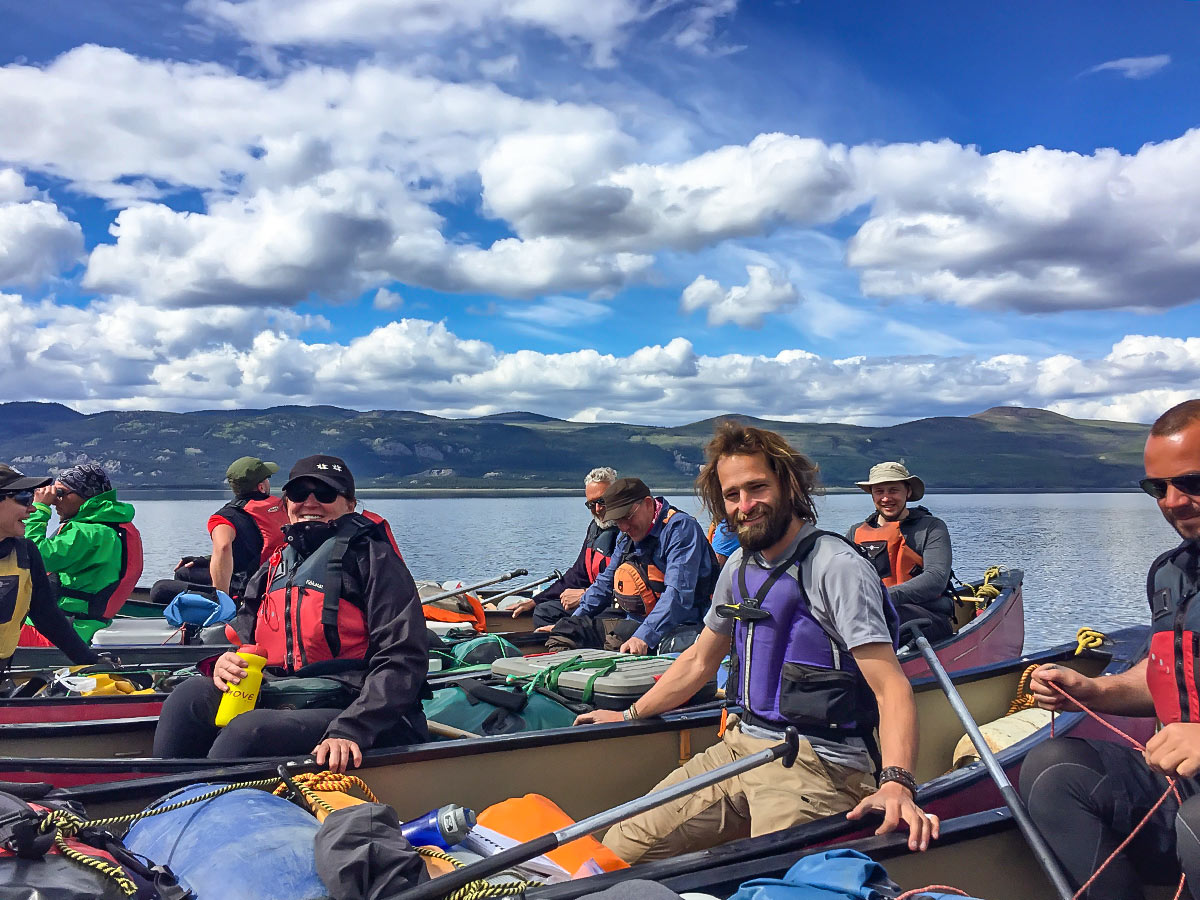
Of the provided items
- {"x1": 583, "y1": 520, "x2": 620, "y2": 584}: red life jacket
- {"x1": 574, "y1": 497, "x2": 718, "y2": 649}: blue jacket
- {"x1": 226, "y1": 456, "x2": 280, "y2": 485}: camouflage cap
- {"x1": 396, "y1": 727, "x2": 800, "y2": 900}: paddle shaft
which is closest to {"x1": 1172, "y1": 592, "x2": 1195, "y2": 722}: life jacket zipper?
{"x1": 396, "y1": 727, "x2": 800, "y2": 900}: paddle shaft

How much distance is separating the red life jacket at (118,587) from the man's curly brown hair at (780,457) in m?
5.92

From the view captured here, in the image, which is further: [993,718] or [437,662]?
[437,662]

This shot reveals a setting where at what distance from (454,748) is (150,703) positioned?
229cm

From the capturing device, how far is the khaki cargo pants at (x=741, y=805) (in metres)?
3.21

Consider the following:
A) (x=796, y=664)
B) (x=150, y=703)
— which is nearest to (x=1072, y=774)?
(x=796, y=664)

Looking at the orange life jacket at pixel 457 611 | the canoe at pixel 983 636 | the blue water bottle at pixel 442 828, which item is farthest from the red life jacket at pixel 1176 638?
the orange life jacket at pixel 457 611

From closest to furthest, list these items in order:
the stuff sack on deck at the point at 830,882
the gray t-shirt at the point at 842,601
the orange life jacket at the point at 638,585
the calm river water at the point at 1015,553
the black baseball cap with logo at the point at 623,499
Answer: the stuff sack on deck at the point at 830,882
the gray t-shirt at the point at 842,601
the black baseball cap with logo at the point at 623,499
the orange life jacket at the point at 638,585
the calm river water at the point at 1015,553

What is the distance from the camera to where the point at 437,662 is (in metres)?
6.79

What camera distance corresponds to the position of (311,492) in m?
4.02

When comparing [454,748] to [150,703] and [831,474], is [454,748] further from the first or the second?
[831,474]

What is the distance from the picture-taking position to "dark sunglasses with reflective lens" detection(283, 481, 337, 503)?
4.00 meters

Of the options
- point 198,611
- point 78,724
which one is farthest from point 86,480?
point 78,724

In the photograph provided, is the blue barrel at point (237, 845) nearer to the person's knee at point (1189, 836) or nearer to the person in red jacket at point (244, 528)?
the person's knee at point (1189, 836)

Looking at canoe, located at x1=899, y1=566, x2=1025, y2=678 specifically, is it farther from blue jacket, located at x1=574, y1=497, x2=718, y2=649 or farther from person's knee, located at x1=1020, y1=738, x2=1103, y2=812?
person's knee, located at x1=1020, y1=738, x2=1103, y2=812
